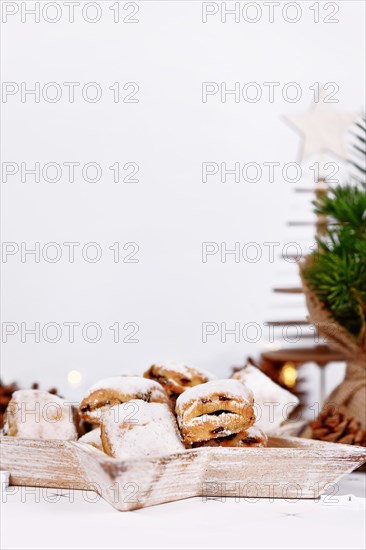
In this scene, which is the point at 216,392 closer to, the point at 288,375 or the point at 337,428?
the point at 337,428

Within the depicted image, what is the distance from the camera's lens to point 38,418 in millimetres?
897

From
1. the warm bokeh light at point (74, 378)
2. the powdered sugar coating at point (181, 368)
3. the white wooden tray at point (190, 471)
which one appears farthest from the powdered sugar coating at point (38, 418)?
the warm bokeh light at point (74, 378)

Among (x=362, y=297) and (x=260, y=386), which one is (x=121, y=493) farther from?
(x=362, y=297)

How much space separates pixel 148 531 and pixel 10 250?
3.47ft

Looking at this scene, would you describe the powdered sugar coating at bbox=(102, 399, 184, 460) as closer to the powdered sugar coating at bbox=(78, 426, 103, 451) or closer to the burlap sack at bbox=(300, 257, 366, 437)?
the powdered sugar coating at bbox=(78, 426, 103, 451)

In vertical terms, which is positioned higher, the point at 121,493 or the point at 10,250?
the point at 10,250

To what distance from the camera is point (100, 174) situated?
179 cm

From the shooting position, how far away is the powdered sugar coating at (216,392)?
0.83 meters

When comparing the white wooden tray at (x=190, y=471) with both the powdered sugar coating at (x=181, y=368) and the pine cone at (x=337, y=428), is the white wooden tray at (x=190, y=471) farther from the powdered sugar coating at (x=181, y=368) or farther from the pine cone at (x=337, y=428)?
the powdered sugar coating at (x=181, y=368)

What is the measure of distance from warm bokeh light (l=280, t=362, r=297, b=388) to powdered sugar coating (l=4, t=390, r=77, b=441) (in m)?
0.63

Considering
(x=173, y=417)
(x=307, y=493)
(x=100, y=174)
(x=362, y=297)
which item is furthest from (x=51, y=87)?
(x=307, y=493)

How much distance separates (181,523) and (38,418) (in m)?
0.26

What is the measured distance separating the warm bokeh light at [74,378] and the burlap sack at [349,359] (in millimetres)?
758

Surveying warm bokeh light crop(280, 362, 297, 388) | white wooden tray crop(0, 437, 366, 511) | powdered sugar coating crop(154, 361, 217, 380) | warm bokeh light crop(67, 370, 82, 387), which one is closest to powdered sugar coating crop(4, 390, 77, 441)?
white wooden tray crop(0, 437, 366, 511)
